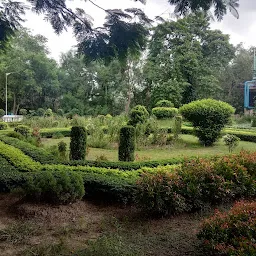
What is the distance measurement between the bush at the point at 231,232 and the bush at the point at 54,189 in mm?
1875

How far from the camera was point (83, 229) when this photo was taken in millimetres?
3600

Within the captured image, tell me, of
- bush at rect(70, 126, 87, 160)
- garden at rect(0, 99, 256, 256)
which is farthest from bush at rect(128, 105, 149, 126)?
garden at rect(0, 99, 256, 256)

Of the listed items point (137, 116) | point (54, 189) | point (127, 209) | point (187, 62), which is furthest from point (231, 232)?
point (187, 62)

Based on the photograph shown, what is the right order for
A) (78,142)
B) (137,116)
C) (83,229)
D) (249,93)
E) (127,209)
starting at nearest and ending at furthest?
(83,229), (127,209), (78,142), (137,116), (249,93)

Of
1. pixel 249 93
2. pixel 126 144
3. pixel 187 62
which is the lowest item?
pixel 126 144

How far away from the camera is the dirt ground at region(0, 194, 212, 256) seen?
3041 millimetres

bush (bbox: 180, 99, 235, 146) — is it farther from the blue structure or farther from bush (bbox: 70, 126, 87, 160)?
the blue structure

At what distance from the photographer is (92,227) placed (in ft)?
12.1

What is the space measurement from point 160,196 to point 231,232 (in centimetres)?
127

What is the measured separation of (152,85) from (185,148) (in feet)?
50.3

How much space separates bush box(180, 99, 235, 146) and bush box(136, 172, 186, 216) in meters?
6.95

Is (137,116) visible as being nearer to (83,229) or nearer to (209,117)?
(209,117)

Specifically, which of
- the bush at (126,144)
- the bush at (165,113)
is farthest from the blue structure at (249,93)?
the bush at (126,144)

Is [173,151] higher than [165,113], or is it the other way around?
[165,113]
